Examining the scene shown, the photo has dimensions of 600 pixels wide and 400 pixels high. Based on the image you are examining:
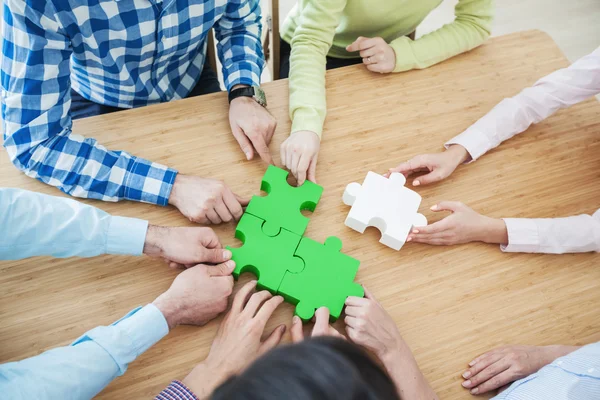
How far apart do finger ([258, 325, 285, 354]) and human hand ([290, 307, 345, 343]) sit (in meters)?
0.02

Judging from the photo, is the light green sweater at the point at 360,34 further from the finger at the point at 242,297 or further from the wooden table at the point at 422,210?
the finger at the point at 242,297

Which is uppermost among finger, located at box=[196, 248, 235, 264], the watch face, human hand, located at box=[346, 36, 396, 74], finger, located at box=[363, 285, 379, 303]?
human hand, located at box=[346, 36, 396, 74]

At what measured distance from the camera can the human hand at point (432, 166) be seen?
3.84 ft

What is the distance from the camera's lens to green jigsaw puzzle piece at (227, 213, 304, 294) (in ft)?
3.27

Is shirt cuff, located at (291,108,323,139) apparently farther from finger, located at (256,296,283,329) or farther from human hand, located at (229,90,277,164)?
finger, located at (256,296,283,329)

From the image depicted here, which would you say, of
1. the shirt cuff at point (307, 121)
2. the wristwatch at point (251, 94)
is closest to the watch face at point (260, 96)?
the wristwatch at point (251, 94)

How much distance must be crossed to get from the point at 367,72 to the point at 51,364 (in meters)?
1.10

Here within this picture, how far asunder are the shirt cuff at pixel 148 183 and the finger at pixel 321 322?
1.48 ft

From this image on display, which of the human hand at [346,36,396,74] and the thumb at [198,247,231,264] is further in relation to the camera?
the human hand at [346,36,396,74]

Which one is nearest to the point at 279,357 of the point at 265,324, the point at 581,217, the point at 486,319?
the point at 265,324

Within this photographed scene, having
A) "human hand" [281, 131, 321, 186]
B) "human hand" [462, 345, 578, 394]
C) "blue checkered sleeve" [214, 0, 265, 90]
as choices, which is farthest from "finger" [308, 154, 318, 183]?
"human hand" [462, 345, 578, 394]

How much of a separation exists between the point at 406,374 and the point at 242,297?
0.37m

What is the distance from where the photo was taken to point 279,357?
0.57 meters

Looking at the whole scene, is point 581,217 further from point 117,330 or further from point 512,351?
point 117,330
